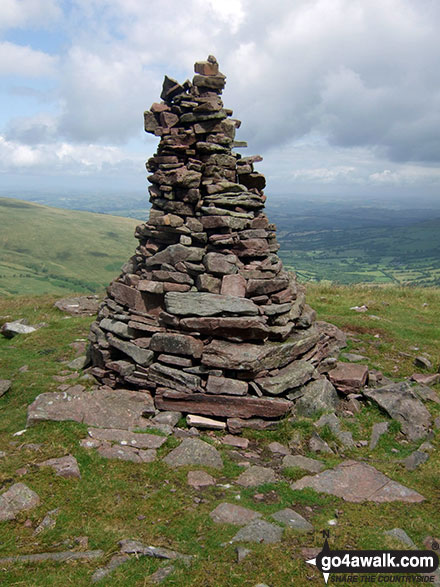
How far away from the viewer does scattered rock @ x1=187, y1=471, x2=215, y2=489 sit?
962cm

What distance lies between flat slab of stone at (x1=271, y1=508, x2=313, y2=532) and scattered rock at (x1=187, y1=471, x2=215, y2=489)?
1.92 meters

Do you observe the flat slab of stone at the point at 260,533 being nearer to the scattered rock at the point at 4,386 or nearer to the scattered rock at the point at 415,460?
the scattered rock at the point at 415,460

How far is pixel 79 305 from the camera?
28344mm

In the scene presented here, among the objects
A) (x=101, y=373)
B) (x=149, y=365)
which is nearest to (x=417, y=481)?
(x=149, y=365)

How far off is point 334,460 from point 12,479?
8.12 metres

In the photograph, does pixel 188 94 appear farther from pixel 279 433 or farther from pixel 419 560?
pixel 419 560

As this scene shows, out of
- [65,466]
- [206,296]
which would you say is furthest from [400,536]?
[206,296]

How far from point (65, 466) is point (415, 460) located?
9.21 metres

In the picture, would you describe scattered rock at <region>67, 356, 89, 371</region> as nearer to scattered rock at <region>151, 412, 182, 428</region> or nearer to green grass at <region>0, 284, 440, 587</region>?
green grass at <region>0, 284, 440, 587</region>

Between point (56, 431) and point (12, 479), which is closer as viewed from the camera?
point (12, 479)

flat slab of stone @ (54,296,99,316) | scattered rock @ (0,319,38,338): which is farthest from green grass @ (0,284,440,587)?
flat slab of stone @ (54,296,99,316)

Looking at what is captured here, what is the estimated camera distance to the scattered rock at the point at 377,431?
12.2 metres

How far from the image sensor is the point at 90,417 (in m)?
12.2

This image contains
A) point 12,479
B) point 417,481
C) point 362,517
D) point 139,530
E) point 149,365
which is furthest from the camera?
point 149,365
